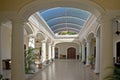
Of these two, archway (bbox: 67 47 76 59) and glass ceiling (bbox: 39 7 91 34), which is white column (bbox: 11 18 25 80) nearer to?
glass ceiling (bbox: 39 7 91 34)

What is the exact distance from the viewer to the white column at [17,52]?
8219mm

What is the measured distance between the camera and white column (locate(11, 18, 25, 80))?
8219mm

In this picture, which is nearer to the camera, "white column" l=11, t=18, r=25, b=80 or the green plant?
the green plant

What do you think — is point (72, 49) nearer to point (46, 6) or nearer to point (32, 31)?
point (32, 31)

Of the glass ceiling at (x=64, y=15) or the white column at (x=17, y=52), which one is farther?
the glass ceiling at (x=64, y=15)

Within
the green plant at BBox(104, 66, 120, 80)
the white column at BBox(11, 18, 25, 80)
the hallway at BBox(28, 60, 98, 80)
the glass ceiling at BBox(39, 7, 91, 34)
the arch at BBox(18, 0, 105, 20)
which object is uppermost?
the glass ceiling at BBox(39, 7, 91, 34)

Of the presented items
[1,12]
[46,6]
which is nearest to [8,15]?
[1,12]

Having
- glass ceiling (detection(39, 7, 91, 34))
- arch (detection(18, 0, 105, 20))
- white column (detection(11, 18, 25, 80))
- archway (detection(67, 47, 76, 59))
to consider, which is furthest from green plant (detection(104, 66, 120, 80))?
archway (detection(67, 47, 76, 59))

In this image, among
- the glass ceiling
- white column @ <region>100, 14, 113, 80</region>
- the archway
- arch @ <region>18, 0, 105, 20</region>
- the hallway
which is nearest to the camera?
white column @ <region>100, 14, 113, 80</region>

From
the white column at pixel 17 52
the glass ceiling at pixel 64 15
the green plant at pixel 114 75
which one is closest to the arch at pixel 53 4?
the white column at pixel 17 52

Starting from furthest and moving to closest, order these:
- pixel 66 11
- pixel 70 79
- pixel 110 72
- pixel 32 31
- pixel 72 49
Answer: pixel 72 49 → pixel 66 11 → pixel 32 31 → pixel 70 79 → pixel 110 72

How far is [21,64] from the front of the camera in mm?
8281

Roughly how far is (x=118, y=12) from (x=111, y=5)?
1.16 ft

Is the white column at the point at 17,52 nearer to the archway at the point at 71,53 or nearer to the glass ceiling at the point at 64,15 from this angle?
the glass ceiling at the point at 64,15
